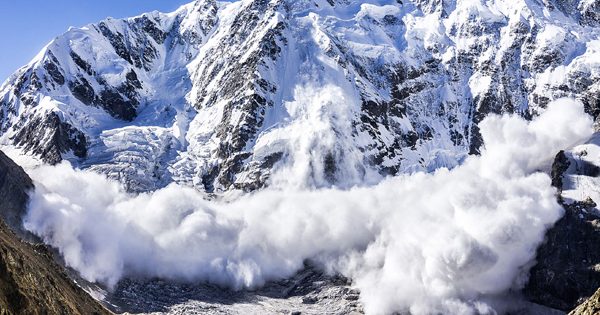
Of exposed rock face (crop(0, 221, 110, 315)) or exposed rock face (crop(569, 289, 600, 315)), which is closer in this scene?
exposed rock face (crop(569, 289, 600, 315))

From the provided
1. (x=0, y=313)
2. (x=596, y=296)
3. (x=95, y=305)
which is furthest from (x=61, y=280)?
(x=596, y=296)

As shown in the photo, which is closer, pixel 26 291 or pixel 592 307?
pixel 592 307

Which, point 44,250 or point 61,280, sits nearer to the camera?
point 61,280

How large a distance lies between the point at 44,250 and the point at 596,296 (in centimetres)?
10636

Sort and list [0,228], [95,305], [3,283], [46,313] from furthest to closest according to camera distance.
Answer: [95,305] → [0,228] → [46,313] → [3,283]

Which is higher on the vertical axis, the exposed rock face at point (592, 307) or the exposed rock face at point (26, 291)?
the exposed rock face at point (26, 291)

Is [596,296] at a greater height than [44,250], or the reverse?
[44,250]

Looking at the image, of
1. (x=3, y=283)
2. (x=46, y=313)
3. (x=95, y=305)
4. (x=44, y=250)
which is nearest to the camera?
(x=3, y=283)

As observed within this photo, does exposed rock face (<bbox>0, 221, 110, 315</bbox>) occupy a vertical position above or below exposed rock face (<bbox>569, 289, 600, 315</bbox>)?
above

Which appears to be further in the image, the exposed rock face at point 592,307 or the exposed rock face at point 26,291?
the exposed rock face at point 26,291

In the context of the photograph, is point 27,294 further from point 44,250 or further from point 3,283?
point 44,250

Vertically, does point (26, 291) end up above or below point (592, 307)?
above

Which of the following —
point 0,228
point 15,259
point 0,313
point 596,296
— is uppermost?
point 0,228

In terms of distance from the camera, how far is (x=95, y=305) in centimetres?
11038
